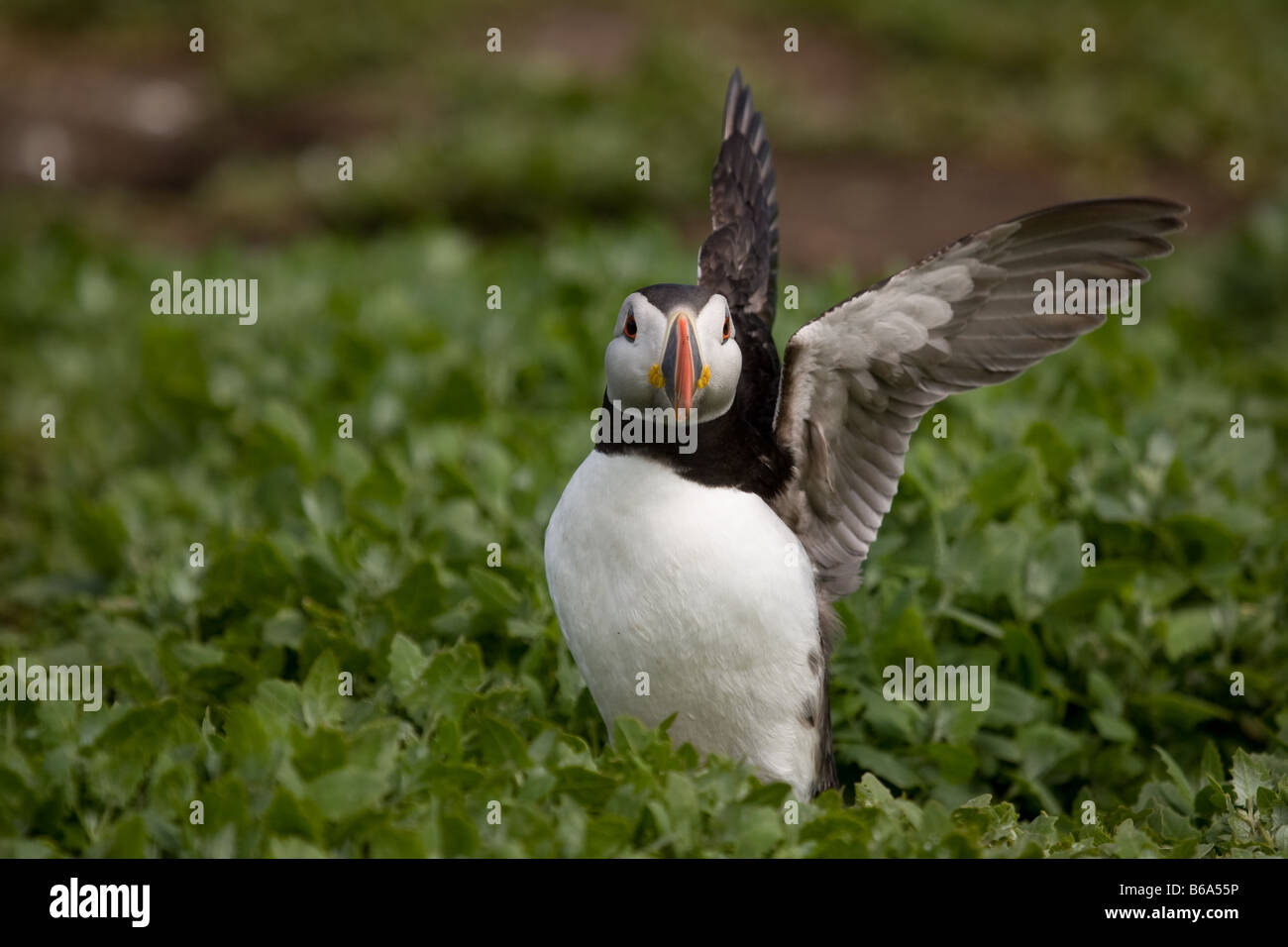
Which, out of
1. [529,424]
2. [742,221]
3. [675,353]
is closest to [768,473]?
[675,353]

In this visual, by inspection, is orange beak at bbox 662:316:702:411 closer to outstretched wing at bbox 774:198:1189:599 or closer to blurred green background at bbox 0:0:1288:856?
outstretched wing at bbox 774:198:1189:599

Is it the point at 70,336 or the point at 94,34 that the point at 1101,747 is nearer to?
the point at 70,336

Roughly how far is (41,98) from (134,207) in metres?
2.27

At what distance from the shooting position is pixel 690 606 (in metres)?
4.21

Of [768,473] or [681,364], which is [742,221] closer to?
[768,473]

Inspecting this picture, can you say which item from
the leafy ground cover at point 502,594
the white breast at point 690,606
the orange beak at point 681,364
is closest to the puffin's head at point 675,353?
the orange beak at point 681,364

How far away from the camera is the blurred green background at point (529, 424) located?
414 cm

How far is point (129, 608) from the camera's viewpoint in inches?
235

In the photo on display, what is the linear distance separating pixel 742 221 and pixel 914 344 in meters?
1.36

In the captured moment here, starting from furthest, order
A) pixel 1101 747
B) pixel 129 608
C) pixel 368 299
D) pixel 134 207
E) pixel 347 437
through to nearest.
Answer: pixel 134 207, pixel 368 299, pixel 347 437, pixel 129 608, pixel 1101 747

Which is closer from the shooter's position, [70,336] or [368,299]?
[368,299]

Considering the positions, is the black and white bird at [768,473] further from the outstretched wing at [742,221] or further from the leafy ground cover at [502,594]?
the outstretched wing at [742,221]

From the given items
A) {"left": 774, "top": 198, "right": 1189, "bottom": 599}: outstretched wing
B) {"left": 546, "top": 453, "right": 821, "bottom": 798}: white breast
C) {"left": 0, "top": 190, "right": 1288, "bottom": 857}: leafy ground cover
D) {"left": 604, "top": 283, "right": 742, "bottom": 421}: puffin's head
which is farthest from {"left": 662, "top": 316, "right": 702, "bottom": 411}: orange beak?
{"left": 0, "top": 190, "right": 1288, "bottom": 857}: leafy ground cover
